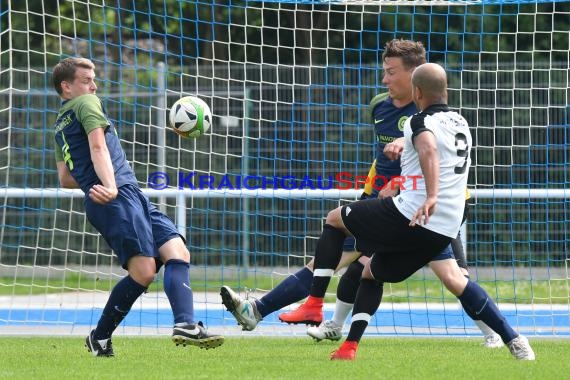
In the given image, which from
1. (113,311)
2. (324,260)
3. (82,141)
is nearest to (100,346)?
(113,311)

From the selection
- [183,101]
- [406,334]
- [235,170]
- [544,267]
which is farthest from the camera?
[235,170]

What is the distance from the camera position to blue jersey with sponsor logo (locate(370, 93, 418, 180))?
7.42 m

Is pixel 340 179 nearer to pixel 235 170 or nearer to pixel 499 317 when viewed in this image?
pixel 235 170

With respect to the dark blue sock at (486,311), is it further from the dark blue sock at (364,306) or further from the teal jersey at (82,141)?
the teal jersey at (82,141)

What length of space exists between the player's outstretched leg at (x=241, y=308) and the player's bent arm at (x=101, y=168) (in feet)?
3.12

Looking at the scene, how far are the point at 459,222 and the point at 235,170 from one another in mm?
6289

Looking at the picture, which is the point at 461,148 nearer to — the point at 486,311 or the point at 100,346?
the point at 486,311

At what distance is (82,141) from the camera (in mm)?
6824

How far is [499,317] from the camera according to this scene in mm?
6496

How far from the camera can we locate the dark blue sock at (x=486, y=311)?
6484mm

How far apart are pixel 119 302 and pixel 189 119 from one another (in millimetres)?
1487

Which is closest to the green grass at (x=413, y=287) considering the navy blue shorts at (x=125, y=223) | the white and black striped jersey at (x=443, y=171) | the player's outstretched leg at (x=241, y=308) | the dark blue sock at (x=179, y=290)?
the player's outstretched leg at (x=241, y=308)

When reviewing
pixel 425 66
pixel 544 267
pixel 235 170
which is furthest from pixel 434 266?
pixel 235 170

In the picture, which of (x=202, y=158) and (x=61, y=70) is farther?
(x=202, y=158)
